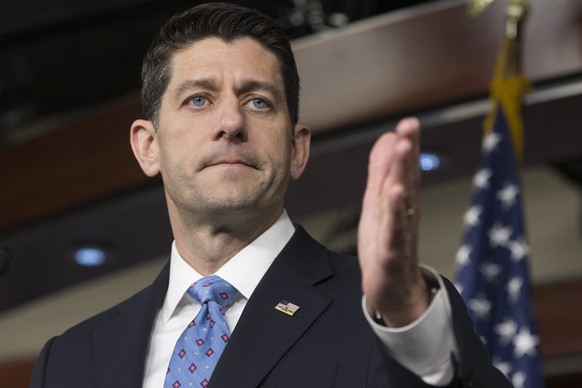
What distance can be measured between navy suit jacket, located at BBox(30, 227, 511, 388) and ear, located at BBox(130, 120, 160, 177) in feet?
0.70

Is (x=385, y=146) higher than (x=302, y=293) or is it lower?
higher

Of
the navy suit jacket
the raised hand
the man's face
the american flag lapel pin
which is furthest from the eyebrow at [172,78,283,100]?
the raised hand

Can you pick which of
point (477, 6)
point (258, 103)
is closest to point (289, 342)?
point (258, 103)

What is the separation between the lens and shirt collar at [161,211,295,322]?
2.22 m

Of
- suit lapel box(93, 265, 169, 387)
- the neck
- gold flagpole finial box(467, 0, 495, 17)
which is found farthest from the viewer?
gold flagpole finial box(467, 0, 495, 17)

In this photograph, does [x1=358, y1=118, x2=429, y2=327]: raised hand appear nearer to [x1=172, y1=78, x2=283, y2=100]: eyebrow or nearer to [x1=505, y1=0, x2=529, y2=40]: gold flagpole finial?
[x1=172, y1=78, x2=283, y2=100]: eyebrow

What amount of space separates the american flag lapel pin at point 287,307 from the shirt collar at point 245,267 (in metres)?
0.08

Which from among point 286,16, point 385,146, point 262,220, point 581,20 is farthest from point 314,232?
point 385,146

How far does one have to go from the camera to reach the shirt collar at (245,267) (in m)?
2.22

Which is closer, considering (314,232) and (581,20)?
(581,20)

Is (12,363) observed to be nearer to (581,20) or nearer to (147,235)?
(147,235)

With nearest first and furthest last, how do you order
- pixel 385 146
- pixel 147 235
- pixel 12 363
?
pixel 385 146
pixel 147 235
pixel 12 363

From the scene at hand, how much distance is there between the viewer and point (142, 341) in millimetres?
2211

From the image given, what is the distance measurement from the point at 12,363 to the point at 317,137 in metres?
3.11
